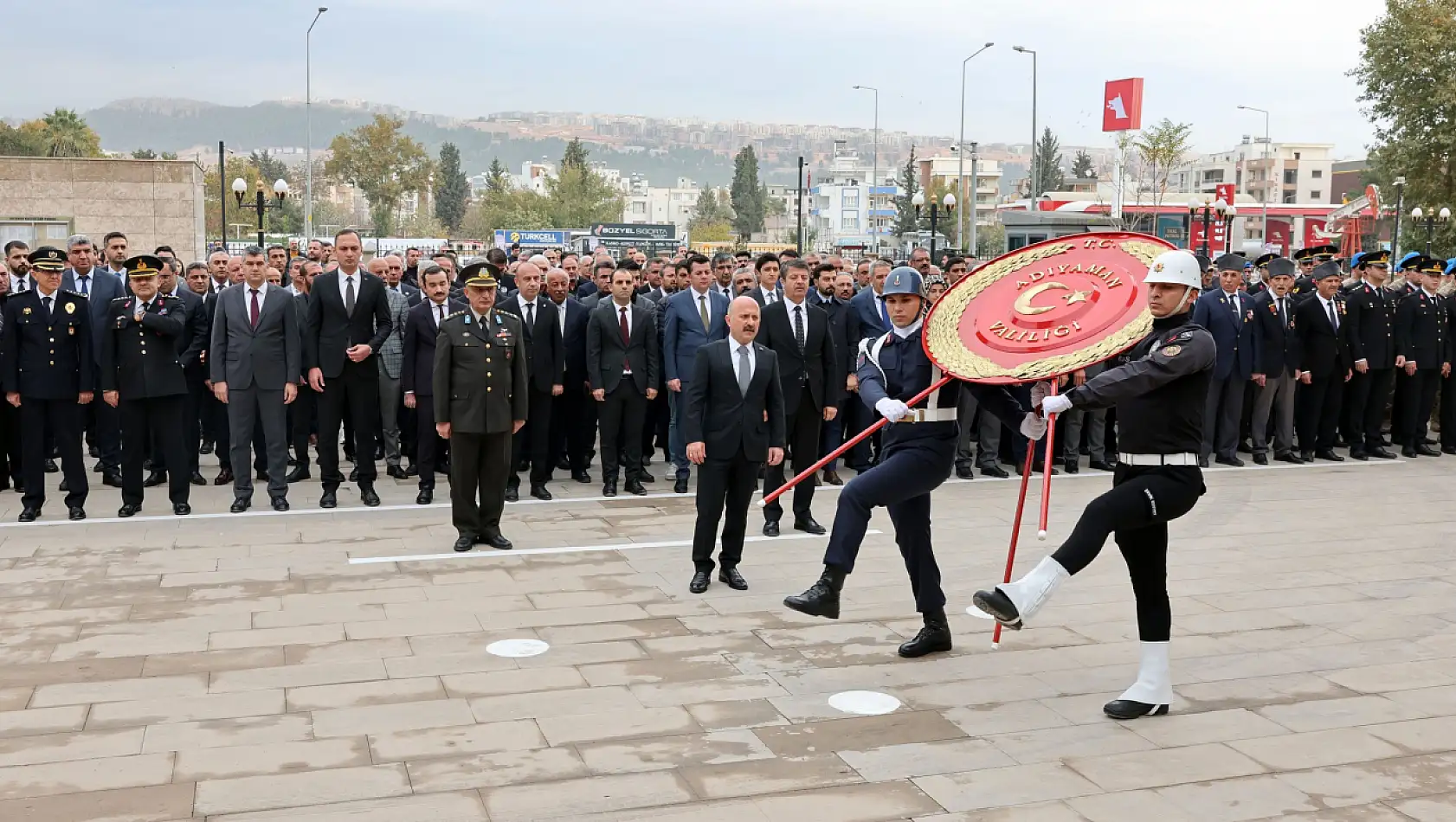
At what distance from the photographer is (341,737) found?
5.43 m

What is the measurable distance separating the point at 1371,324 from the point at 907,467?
9924mm

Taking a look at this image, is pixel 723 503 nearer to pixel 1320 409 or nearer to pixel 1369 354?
pixel 1320 409

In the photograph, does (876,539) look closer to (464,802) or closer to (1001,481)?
(1001,481)

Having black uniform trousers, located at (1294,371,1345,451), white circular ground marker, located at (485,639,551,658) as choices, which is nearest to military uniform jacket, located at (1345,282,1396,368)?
black uniform trousers, located at (1294,371,1345,451)

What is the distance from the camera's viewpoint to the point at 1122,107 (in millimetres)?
61219

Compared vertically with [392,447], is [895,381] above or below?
above

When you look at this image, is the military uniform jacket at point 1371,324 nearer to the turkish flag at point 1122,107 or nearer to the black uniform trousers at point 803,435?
the black uniform trousers at point 803,435

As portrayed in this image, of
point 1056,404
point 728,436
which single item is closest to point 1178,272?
point 1056,404

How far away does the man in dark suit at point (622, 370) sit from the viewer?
11.3 m

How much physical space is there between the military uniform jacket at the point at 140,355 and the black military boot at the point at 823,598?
6092 mm

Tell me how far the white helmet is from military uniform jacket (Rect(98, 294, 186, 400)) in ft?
25.0

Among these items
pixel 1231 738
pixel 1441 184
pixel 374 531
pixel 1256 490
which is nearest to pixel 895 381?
pixel 1231 738

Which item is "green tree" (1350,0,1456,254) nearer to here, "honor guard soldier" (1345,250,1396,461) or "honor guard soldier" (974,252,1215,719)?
"honor guard soldier" (1345,250,1396,461)

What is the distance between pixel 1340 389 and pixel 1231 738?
9994mm
